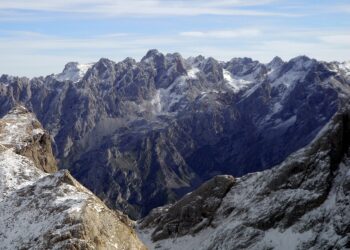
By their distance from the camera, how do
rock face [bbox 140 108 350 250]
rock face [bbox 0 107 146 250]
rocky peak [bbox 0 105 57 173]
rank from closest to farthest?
rock face [bbox 0 107 146 250]
rock face [bbox 140 108 350 250]
rocky peak [bbox 0 105 57 173]

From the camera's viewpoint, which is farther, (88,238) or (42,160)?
(42,160)

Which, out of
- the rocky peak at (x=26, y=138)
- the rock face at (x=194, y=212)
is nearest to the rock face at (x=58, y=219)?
the rock face at (x=194, y=212)

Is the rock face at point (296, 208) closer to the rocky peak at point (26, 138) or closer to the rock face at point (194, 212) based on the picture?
the rock face at point (194, 212)

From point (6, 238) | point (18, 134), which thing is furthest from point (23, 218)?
point (18, 134)

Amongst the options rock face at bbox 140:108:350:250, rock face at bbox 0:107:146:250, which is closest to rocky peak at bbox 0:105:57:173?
rock face at bbox 140:108:350:250

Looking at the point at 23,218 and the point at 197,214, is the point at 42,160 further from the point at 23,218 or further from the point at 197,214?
A: the point at 23,218

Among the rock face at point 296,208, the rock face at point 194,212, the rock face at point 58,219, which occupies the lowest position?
the rock face at point 194,212

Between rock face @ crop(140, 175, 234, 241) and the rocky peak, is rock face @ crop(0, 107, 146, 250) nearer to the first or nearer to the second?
rock face @ crop(140, 175, 234, 241)

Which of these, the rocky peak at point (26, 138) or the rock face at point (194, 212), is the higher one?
the rocky peak at point (26, 138)
